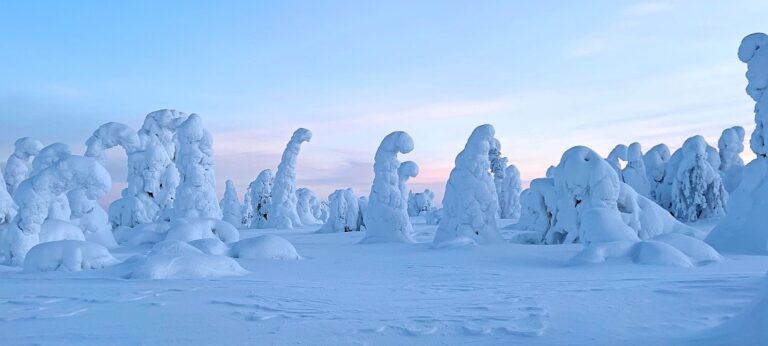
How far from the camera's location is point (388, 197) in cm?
1962

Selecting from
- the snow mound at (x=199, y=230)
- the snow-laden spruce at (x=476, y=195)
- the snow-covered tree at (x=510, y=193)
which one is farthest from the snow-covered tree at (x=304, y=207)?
the snow-laden spruce at (x=476, y=195)

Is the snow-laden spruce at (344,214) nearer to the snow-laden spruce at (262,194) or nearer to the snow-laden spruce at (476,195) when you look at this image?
the snow-laden spruce at (262,194)

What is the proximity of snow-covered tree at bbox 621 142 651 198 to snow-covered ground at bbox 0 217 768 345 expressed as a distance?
20.8m

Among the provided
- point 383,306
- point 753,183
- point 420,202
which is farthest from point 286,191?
point 420,202

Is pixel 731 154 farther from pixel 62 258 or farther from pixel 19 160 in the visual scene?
pixel 19 160

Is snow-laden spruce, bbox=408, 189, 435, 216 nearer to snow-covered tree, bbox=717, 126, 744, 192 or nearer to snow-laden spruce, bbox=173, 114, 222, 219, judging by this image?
snow-covered tree, bbox=717, 126, 744, 192

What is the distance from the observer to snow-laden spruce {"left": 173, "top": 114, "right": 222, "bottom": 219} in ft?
74.3

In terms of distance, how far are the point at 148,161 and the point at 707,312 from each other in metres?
22.9

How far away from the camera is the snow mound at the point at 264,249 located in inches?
479

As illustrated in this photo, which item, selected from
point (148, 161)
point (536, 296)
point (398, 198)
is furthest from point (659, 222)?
point (148, 161)

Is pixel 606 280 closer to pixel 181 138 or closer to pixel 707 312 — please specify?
pixel 707 312

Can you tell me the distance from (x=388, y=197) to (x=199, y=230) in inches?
248

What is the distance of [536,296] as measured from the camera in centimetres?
698

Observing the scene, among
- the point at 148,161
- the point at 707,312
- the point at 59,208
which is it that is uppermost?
the point at 148,161
